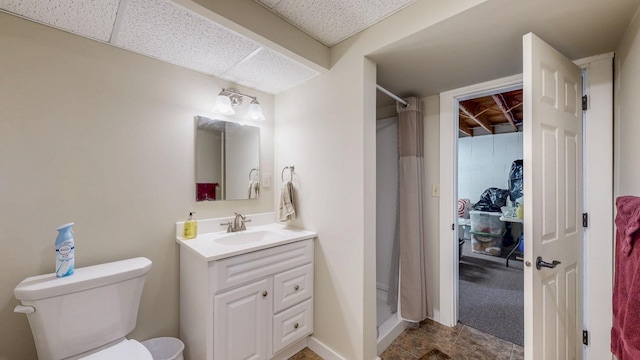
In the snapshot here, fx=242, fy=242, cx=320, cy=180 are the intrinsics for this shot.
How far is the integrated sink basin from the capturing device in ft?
5.85

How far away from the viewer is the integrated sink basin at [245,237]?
1.78 meters

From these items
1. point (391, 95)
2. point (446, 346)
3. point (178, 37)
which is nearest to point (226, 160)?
point (178, 37)

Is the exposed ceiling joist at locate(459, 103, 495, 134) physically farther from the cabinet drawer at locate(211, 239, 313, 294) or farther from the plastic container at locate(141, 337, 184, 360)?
the plastic container at locate(141, 337, 184, 360)

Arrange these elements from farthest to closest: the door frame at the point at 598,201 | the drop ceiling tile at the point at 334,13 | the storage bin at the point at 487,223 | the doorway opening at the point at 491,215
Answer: the storage bin at the point at 487,223 < the doorway opening at the point at 491,215 < the door frame at the point at 598,201 < the drop ceiling tile at the point at 334,13

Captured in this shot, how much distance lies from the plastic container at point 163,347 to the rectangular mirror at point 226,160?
96 cm

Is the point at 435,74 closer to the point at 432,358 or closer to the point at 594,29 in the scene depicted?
the point at 594,29

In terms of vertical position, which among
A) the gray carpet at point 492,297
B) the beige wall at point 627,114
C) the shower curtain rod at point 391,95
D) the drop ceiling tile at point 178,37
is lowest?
the gray carpet at point 492,297

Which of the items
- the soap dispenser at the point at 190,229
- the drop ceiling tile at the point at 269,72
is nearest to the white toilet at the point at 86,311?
the soap dispenser at the point at 190,229

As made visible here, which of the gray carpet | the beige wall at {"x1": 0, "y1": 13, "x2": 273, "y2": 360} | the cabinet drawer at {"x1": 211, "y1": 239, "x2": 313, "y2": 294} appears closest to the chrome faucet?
the beige wall at {"x1": 0, "y1": 13, "x2": 273, "y2": 360}

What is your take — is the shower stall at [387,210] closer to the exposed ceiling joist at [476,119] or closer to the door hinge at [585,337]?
the exposed ceiling joist at [476,119]

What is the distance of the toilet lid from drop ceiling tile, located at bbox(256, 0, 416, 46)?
194 centimetres

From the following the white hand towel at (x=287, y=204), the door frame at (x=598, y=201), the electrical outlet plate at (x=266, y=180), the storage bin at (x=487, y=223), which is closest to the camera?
the door frame at (x=598, y=201)

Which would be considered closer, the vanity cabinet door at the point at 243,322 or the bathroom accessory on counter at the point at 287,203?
the vanity cabinet door at the point at 243,322

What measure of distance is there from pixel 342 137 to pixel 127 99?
1.43 metres
